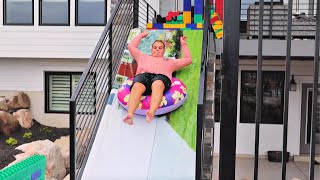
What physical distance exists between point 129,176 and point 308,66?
6.86m

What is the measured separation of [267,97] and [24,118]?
644 centimetres

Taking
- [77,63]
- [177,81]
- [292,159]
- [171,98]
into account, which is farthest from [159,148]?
[77,63]

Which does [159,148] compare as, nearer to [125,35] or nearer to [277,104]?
[125,35]

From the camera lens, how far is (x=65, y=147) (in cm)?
952

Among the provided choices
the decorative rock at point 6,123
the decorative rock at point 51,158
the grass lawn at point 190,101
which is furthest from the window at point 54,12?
the grass lawn at point 190,101

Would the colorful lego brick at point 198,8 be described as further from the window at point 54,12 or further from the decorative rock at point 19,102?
the decorative rock at point 19,102

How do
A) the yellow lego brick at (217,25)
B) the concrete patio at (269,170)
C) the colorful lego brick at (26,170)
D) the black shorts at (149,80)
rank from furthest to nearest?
the concrete patio at (269,170) → the yellow lego brick at (217,25) → the black shorts at (149,80) → the colorful lego brick at (26,170)

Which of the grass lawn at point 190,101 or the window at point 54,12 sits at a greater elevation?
the window at point 54,12

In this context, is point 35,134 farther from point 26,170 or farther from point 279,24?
point 26,170

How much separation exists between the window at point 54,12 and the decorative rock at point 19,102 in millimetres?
2096

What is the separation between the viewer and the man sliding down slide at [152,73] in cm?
544

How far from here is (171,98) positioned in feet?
18.0

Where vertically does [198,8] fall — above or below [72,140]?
above

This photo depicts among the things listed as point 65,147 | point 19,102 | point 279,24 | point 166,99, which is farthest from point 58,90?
point 166,99
